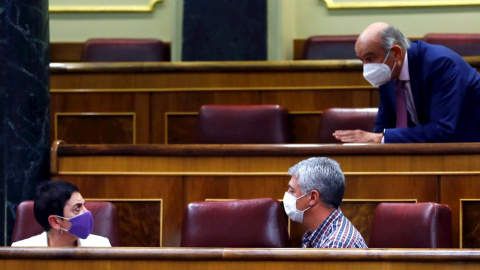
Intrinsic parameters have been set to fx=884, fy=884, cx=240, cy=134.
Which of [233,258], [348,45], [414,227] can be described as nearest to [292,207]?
[414,227]

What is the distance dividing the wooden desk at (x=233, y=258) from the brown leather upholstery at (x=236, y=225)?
26cm

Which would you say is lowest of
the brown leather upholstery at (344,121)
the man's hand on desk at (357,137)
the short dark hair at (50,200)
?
the short dark hair at (50,200)

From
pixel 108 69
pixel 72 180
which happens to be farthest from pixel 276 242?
pixel 108 69

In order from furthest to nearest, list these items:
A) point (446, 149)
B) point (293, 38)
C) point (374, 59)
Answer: point (293, 38)
point (374, 59)
point (446, 149)

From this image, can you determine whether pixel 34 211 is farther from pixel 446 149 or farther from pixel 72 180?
pixel 446 149

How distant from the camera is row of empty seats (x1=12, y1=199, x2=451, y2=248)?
97cm

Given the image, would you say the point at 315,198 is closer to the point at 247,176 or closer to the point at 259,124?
the point at 247,176

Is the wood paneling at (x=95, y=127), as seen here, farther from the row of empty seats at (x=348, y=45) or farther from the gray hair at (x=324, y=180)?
the gray hair at (x=324, y=180)

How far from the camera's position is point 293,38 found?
7.02ft

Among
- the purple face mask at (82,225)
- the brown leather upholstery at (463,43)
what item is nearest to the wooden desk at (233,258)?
the purple face mask at (82,225)

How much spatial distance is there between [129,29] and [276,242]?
4.10 feet

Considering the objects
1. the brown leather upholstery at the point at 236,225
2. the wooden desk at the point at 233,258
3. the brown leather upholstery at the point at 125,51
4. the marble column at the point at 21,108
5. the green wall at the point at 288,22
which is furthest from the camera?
the green wall at the point at 288,22

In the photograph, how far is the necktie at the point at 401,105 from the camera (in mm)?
1271

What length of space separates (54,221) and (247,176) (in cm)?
27
